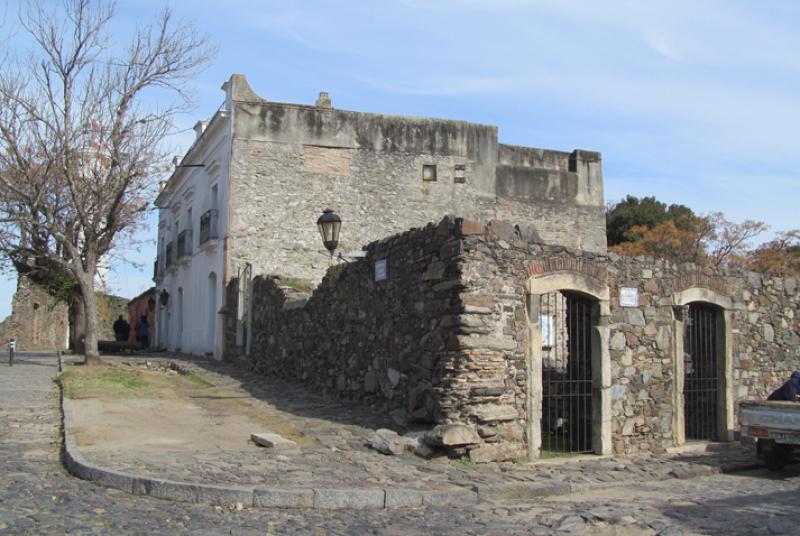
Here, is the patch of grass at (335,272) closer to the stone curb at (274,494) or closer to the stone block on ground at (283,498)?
the stone curb at (274,494)

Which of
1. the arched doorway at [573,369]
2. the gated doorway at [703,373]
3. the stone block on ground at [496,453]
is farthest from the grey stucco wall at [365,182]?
the stone block on ground at [496,453]

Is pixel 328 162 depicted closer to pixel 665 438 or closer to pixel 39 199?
pixel 39 199

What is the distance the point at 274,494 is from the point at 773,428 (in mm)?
6284

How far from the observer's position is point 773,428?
Answer: 9109 millimetres

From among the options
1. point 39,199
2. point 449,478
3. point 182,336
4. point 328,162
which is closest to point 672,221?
point 328,162

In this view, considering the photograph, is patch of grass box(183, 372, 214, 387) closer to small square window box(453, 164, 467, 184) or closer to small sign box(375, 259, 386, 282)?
small sign box(375, 259, 386, 282)

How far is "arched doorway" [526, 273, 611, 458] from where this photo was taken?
29.9 ft

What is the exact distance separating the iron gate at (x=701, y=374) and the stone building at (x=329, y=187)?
30.1 ft

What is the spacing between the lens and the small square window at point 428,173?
69.3 ft

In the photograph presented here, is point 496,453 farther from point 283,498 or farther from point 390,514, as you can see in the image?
point 283,498

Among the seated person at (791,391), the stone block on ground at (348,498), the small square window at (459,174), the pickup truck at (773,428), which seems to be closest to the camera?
the stone block on ground at (348,498)

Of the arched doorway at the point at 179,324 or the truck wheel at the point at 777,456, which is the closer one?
the truck wheel at the point at 777,456

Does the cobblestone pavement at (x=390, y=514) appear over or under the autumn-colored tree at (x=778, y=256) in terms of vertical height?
under

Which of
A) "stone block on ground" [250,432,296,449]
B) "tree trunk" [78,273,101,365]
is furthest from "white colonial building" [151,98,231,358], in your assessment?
"stone block on ground" [250,432,296,449]
